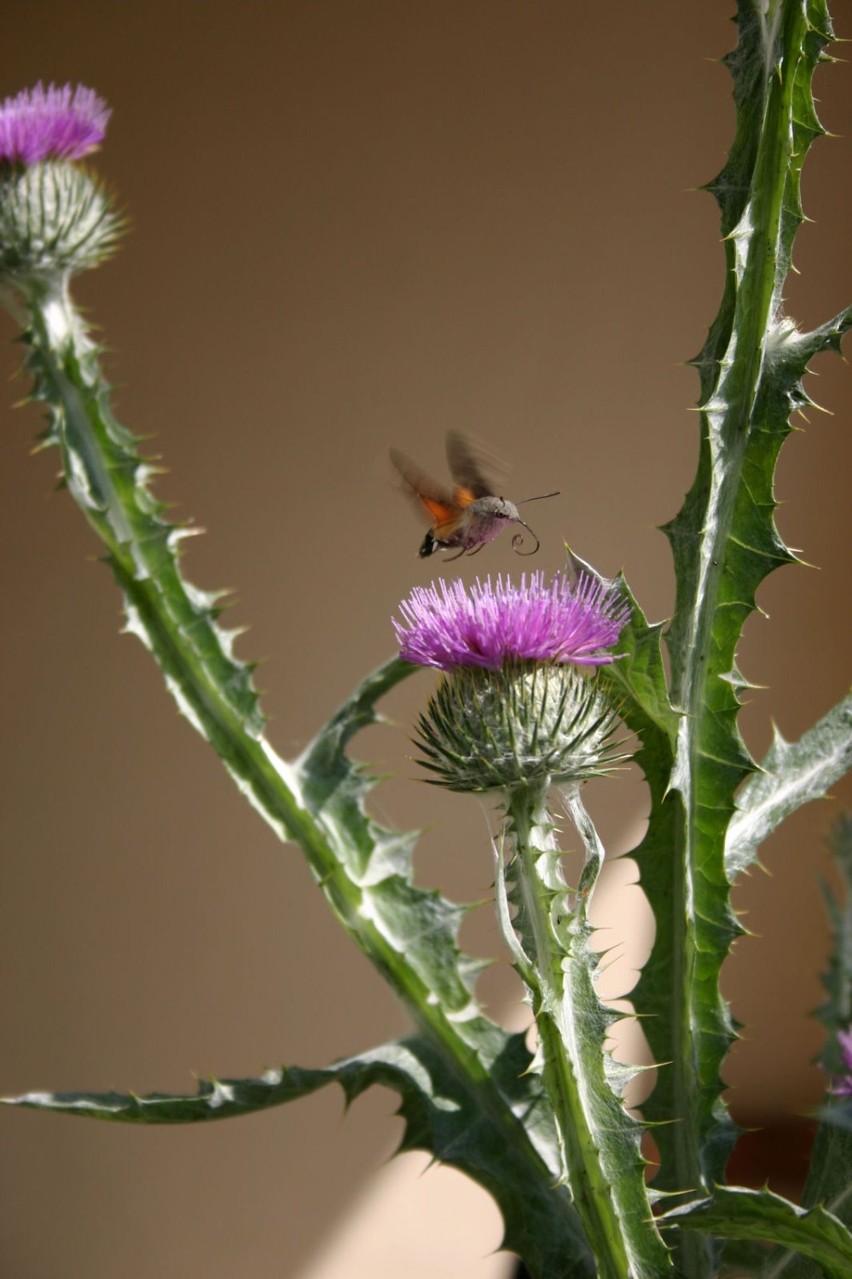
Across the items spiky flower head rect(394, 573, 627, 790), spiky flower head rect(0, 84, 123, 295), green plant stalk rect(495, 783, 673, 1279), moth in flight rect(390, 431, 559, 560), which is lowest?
green plant stalk rect(495, 783, 673, 1279)

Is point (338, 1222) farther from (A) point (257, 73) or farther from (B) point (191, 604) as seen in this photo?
(A) point (257, 73)

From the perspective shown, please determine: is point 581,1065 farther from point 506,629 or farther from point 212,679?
point 212,679

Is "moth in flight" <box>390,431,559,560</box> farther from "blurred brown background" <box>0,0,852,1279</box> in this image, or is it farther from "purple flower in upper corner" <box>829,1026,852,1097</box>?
"blurred brown background" <box>0,0,852,1279</box>

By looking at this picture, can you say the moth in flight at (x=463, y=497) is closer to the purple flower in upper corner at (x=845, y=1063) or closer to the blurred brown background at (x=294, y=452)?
the purple flower in upper corner at (x=845, y=1063)

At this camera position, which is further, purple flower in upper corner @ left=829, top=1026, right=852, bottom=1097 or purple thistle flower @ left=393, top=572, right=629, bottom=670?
purple thistle flower @ left=393, top=572, right=629, bottom=670

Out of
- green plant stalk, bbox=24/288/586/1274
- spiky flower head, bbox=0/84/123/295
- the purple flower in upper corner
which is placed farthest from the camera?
spiky flower head, bbox=0/84/123/295

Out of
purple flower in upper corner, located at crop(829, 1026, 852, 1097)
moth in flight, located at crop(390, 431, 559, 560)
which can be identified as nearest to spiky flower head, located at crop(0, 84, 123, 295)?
moth in flight, located at crop(390, 431, 559, 560)
